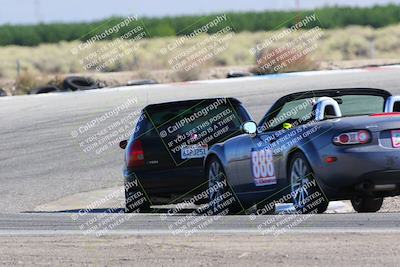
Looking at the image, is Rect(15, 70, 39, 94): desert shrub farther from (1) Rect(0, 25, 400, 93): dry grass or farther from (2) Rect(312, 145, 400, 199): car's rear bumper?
(2) Rect(312, 145, 400, 199): car's rear bumper

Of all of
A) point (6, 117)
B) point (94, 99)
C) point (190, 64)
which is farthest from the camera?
point (190, 64)

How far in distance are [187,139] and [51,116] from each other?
9951mm

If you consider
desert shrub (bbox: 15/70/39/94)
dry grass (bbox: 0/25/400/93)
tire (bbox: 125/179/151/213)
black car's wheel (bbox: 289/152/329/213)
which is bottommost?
dry grass (bbox: 0/25/400/93)

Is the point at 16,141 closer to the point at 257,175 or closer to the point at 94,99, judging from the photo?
the point at 94,99

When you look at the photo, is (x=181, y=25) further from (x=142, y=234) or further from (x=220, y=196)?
(x=142, y=234)

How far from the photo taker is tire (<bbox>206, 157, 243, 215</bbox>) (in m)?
11.9

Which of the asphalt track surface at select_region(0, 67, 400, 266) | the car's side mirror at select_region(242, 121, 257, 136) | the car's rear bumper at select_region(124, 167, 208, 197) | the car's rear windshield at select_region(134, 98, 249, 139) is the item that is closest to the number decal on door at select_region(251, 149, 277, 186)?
the car's side mirror at select_region(242, 121, 257, 136)

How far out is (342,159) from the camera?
10.2 m

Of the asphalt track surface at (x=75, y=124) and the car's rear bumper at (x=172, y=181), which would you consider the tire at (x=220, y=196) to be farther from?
the asphalt track surface at (x=75, y=124)

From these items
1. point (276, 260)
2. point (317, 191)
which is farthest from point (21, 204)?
point (276, 260)

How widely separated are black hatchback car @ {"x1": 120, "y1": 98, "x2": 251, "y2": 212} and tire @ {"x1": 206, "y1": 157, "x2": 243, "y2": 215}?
732 mm

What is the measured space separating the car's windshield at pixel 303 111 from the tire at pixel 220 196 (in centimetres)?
84

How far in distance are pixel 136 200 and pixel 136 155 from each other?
1.76 ft

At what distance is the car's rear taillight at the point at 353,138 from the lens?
10.1 m
